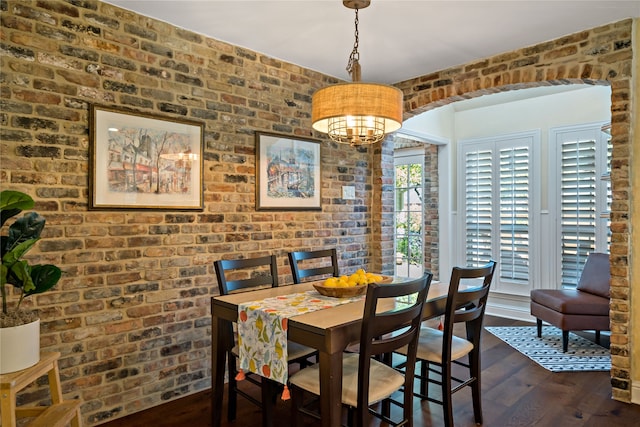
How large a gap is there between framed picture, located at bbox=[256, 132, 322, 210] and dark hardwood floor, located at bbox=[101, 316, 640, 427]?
5.21 ft

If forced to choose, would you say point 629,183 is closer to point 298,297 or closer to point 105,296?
point 298,297

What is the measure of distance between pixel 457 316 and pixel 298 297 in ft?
3.04

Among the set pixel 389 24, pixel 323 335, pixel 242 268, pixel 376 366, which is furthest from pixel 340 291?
pixel 389 24

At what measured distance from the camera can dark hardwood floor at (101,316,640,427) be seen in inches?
104

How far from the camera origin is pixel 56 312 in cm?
247

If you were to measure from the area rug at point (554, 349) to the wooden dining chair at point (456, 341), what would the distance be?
132 cm

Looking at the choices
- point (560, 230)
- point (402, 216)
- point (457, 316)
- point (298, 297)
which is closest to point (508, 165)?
point (560, 230)

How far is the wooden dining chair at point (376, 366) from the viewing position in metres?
1.89

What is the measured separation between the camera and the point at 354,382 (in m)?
2.08

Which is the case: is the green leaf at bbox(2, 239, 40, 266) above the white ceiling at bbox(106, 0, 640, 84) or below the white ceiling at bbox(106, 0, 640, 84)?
below

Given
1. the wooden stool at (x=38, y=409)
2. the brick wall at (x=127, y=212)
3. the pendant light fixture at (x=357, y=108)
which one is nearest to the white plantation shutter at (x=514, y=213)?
the brick wall at (x=127, y=212)

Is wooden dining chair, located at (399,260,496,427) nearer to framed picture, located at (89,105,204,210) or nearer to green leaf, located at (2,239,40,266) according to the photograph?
framed picture, located at (89,105,204,210)

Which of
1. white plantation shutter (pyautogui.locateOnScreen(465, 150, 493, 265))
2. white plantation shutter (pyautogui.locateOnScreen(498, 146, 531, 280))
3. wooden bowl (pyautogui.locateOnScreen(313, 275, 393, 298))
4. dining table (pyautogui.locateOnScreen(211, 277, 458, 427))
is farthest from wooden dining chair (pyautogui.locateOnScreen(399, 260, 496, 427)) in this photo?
white plantation shutter (pyautogui.locateOnScreen(465, 150, 493, 265))

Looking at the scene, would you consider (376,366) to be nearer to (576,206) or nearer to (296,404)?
(296,404)
